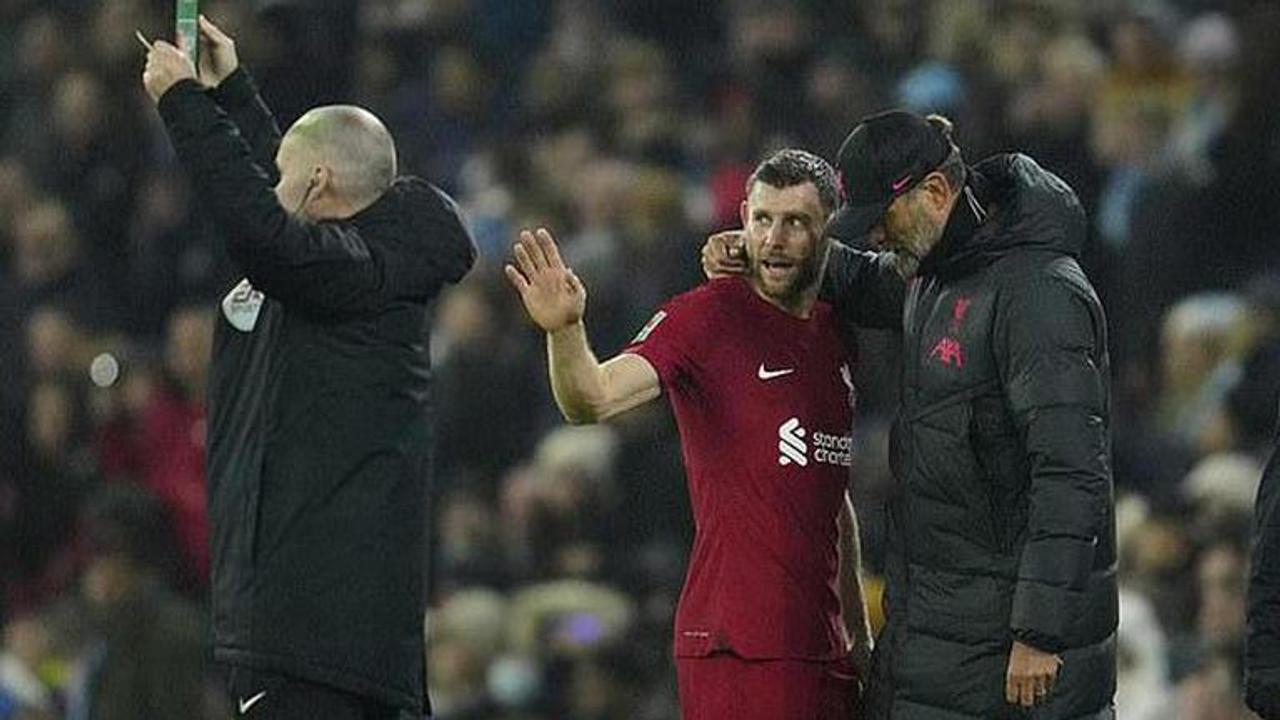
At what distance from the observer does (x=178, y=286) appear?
12.7m

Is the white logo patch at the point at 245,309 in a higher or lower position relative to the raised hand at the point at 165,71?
lower

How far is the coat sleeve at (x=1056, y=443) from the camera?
19.3ft

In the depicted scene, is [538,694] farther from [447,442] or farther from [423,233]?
[423,233]

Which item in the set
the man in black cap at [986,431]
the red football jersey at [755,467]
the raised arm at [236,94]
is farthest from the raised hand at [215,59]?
the man in black cap at [986,431]

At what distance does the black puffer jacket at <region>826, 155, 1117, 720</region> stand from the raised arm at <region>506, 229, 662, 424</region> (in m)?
0.60

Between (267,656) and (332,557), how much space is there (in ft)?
0.81

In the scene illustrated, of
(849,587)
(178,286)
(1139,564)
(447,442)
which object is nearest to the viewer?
(849,587)

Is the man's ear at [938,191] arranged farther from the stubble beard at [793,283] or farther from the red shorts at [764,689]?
the red shorts at [764,689]

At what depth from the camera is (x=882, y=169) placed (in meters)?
6.14

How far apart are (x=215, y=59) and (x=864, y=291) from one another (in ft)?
5.07

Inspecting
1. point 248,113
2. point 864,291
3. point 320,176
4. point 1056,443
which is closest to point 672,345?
point 864,291

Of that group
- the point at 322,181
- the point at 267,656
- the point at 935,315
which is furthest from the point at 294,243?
the point at 935,315

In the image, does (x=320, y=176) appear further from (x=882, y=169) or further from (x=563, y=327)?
(x=882, y=169)

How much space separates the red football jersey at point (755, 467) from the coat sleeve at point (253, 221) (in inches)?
25.2
